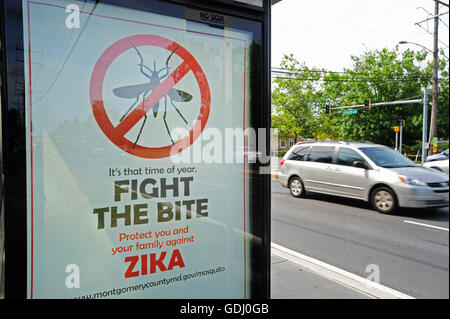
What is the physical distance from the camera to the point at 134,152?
1.19 meters

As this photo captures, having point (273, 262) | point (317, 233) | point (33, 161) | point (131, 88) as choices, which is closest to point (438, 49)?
point (131, 88)

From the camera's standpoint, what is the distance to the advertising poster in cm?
104

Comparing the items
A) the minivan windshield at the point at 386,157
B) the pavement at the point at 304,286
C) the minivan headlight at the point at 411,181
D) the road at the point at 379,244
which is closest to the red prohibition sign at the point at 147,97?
the minivan windshield at the point at 386,157

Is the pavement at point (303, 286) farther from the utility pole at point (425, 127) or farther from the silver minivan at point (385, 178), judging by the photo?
the utility pole at point (425, 127)

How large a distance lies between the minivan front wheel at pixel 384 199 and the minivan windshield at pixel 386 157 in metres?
0.12

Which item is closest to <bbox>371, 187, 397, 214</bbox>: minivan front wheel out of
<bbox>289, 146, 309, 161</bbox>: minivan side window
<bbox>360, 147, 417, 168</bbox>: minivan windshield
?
<bbox>360, 147, 417, 168</bbox>: minivan windshield

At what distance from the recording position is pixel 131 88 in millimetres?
1168

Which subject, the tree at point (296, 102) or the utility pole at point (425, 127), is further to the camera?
the tree at point (296, 102)

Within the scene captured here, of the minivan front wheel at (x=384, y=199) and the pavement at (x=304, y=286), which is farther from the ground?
the minivan front wheel at (x=384, y=199)

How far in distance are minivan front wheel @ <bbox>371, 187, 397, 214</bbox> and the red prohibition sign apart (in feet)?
3.09

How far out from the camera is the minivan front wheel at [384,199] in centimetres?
157

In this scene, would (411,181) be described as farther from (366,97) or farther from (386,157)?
(366,97)
